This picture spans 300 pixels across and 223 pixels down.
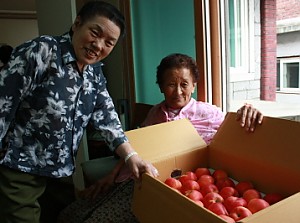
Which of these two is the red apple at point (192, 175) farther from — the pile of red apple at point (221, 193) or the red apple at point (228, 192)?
the red apple at point (228, 192)

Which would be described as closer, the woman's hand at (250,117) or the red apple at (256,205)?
the red apple at (256,205)

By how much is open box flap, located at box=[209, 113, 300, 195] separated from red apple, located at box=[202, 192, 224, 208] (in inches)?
7.0

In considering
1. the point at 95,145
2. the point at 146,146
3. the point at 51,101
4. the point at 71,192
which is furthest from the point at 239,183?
the point at 71,192

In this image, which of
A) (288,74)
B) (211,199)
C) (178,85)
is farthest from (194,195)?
(288,74)

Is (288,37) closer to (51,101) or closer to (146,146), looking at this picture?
(146,146)

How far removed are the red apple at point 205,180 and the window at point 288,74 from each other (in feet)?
2.80

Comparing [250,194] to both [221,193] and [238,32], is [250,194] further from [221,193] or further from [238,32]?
[238,32]

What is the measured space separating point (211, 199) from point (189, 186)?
0.35ft

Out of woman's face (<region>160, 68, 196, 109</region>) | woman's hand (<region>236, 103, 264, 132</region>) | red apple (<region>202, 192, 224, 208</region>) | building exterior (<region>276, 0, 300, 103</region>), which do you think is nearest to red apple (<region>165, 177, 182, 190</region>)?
red apple (<region>202, 192, 224, 208</region>)

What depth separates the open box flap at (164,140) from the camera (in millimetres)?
1061

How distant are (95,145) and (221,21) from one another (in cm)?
132

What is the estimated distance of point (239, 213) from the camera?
750mm

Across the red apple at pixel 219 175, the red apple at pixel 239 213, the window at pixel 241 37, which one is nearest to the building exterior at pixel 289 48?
the window at pixel 241 37

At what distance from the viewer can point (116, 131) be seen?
1.13 meters
